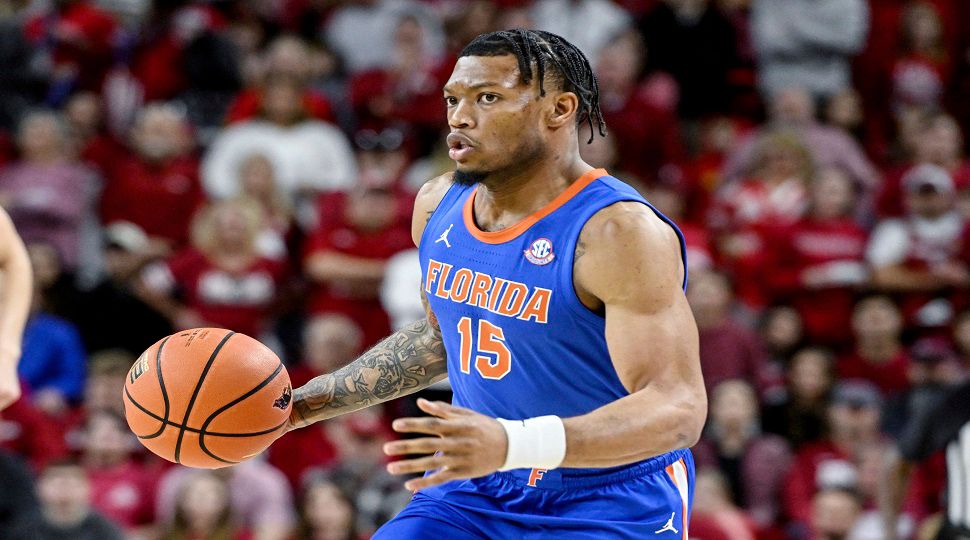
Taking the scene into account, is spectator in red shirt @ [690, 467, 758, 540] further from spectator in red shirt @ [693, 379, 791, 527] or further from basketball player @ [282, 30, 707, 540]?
basketball player @ [282, 30, 707, 540]

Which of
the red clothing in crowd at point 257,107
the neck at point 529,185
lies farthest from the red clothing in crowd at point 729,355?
the neck at point 529,185

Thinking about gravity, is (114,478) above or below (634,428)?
below

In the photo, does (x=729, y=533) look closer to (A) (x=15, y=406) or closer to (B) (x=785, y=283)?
(B) (x=785, y=283)

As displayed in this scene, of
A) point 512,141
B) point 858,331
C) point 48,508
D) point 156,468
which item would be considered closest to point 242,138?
point 156,468

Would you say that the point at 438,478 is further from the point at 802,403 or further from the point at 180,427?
the point at 802,403

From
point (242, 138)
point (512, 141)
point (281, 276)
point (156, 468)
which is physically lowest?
point (156, 468)

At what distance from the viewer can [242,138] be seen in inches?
431

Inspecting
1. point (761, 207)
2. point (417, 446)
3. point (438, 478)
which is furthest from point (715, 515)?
point (417, 446)

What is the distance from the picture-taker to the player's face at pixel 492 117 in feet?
14.1

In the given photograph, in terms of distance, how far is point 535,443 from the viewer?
3.59 metres

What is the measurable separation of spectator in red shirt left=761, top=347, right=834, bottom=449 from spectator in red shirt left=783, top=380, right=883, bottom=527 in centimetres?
9

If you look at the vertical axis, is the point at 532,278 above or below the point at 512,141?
below

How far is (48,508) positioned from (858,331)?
561 cm

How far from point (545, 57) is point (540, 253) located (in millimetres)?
646
